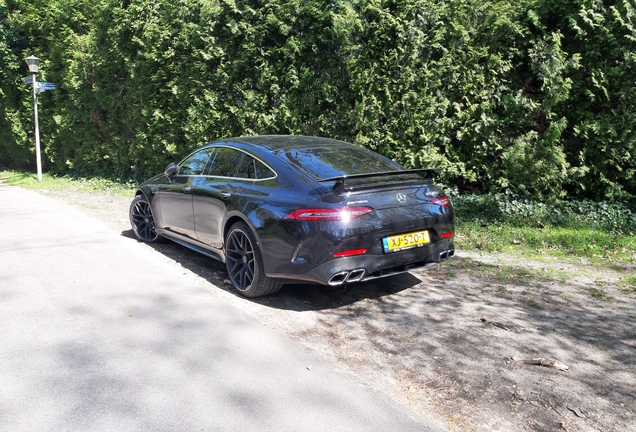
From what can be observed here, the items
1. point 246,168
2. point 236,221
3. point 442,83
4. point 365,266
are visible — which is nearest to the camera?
point 365,266

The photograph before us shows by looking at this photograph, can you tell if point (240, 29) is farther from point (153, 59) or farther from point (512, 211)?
point (512, 211)

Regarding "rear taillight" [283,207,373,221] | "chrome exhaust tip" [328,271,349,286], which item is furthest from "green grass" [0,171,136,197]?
"chrome exhaust tip" [328,271,349,286]

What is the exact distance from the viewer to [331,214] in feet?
13.9

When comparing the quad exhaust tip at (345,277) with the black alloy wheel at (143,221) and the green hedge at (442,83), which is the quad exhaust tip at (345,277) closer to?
the black alloy wheel at (143,221)

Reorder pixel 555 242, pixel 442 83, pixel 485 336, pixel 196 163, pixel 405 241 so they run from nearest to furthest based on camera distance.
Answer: pixel 485 336, pixel 405 241, pixel 196 163, pixel 555 242, pixel 442 83

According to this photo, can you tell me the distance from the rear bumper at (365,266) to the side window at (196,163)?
2.11m

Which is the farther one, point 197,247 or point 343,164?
point 197,247

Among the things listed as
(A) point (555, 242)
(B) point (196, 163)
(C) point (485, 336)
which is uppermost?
(B) point (196, 163)

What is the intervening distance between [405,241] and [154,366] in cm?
235

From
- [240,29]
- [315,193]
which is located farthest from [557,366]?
[240,29]

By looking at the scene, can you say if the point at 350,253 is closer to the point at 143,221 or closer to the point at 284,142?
the point at 284,142

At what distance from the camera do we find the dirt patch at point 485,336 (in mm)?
3016

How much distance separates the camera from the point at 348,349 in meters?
3.84

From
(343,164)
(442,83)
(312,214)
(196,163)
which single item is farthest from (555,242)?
(196,163)
